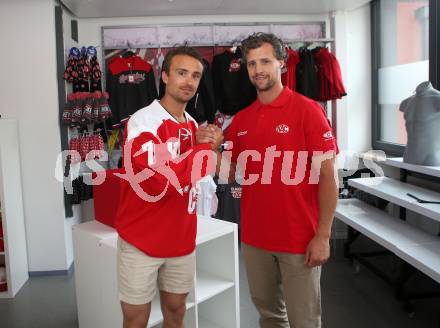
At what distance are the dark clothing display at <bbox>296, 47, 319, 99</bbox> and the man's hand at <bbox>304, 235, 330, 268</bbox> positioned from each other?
104 inches

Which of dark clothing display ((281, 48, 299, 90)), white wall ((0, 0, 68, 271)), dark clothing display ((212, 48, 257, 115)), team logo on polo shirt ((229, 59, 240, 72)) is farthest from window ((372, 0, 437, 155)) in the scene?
white wall ((0, 0, 68, 271))

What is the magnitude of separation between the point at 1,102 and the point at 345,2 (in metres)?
3.24

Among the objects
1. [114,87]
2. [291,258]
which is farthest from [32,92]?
[291,258]

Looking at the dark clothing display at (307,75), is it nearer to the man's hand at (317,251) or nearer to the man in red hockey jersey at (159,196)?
the man in red hockey jersey at (159,196)

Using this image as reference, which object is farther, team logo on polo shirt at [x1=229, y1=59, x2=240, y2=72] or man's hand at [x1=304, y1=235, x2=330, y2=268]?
team logo on polo shirt at [x1=229, y1=59, x2=240, y2=72]

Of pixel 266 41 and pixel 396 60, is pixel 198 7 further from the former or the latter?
Result: pixel 266 41

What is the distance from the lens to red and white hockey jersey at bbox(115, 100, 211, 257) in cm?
160

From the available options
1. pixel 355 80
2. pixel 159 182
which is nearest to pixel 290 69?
pixel 355 80

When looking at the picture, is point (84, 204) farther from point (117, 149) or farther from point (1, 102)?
point (1, 102)

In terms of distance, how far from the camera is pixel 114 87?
4.01m

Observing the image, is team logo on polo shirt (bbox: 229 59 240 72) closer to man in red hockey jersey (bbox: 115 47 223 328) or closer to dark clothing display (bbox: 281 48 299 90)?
dark clothing display (bbox: 281 48 299 90)

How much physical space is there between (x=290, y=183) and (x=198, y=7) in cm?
273

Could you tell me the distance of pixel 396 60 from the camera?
4.23 m

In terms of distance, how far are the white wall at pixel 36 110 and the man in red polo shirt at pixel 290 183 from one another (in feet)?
7.78
